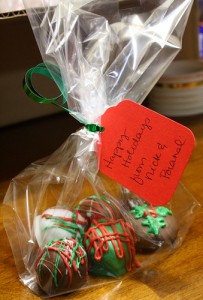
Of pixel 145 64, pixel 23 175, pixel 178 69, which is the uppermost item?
pixel 145 64

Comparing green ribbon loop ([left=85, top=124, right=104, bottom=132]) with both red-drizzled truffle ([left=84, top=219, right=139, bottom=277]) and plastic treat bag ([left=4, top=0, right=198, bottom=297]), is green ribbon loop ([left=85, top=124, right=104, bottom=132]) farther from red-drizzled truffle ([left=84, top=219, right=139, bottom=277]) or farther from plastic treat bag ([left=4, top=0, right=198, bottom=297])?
red-drizzled truffle ([left=84, top=219, right=139, bottom=277])

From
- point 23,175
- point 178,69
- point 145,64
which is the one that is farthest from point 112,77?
point 178,69

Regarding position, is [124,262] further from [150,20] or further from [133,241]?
[150,20]

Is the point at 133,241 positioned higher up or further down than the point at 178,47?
further down

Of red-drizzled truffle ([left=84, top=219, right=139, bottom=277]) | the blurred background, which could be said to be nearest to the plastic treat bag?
red-drizzled truffle ([left=84, top=219, right=139, bottom=277])

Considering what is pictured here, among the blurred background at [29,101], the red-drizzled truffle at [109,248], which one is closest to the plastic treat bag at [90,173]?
the red-drizzled truffle at [109,248]

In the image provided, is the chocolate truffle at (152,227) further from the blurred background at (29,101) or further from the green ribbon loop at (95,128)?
the blurred background at (29,101)

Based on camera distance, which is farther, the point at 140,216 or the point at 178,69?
the point at 178,69

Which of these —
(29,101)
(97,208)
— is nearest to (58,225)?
(97,208)
